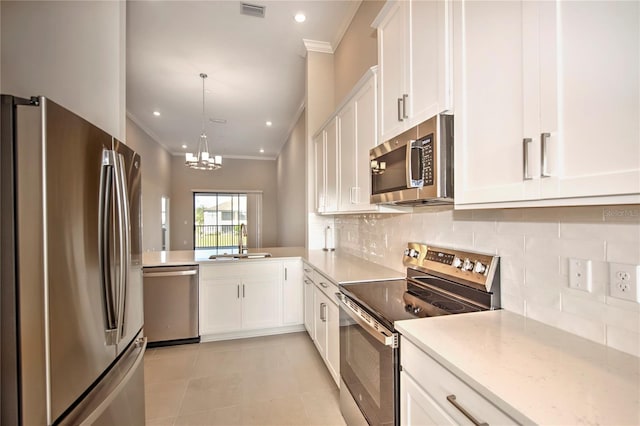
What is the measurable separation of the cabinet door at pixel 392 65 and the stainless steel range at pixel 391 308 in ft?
2.62

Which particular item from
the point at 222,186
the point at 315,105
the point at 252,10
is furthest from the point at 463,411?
the point at 222,186

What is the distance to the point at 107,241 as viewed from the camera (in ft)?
4.14

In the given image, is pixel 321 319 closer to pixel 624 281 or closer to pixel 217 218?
Answer: pixel 624 281

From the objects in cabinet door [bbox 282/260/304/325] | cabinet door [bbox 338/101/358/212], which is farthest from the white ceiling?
cabinet door [bbox 282/260/304/325]

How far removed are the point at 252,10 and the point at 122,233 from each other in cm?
265

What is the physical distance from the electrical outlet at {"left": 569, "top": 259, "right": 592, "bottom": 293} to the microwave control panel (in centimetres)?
58

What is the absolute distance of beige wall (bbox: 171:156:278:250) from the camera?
852 centimetres

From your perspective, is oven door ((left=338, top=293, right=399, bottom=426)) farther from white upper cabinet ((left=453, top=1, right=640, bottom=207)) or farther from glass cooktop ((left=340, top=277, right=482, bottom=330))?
white upper cabinet ((left=453, top=1, right=640, bottom=207))

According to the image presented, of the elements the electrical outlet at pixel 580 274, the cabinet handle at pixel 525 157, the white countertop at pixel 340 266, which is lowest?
the white countertop at pixel 340 266

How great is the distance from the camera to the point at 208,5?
2863 mm

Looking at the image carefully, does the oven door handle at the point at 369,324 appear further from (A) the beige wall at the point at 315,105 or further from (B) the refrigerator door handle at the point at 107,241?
(A) the beige wall at the point at 315,105

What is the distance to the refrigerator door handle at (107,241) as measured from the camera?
4.06 feet

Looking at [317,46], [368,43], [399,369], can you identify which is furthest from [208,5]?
[399,369]

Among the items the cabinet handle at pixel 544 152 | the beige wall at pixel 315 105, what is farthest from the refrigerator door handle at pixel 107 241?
the beige wall at pixel 315 105
